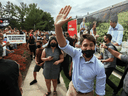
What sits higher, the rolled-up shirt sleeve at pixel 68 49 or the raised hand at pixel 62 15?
the raised hand at pixel 62 15

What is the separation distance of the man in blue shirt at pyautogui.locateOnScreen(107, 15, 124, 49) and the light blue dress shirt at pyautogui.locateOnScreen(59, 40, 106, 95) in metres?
3.18

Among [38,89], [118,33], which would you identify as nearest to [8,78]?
[38,89]

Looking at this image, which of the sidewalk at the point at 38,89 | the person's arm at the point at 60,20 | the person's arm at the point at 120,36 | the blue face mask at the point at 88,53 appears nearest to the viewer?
the person's arm at the point at 60,20

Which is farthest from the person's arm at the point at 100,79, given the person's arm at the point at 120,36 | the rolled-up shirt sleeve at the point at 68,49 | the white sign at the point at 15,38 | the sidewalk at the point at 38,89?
the white sign at the point at 15,38

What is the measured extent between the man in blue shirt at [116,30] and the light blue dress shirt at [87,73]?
10.4ft

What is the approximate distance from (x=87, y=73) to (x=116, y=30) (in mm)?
3546

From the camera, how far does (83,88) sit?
1.43 metres

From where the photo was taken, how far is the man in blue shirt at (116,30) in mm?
3794

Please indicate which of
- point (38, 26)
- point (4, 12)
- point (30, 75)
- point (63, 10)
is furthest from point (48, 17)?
point (63, 10)

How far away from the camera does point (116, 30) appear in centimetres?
391

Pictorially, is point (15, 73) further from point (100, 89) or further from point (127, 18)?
point (127, 18)

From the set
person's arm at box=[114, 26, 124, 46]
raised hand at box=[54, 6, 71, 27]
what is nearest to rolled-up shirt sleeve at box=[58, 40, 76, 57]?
raised hand at box=[54, 6, 71, 27]

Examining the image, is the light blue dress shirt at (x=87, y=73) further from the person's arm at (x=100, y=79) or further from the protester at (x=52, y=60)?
the protester at (x=52, y=60)

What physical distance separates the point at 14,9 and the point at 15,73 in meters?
36.0
